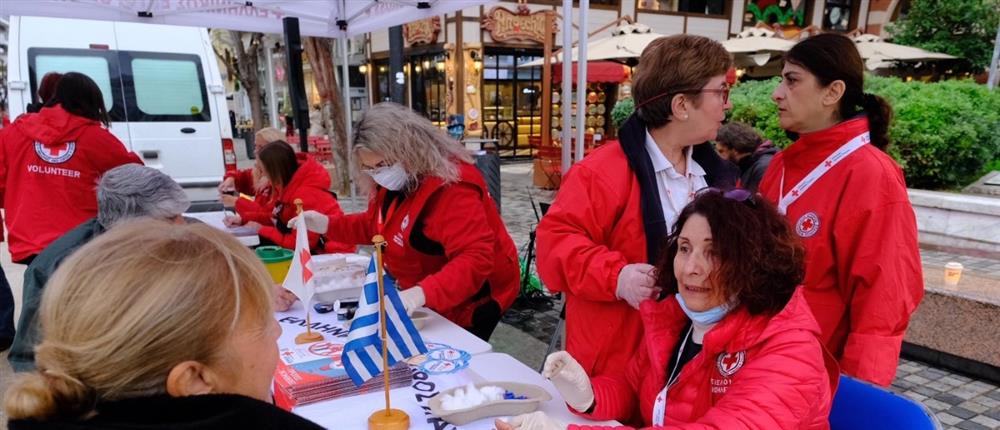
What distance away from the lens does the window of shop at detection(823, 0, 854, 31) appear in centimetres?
1998

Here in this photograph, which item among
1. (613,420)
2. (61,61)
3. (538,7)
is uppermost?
(538,7)

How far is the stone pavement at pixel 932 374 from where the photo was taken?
3312 mm

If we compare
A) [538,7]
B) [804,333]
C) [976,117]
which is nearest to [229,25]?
[804,333]

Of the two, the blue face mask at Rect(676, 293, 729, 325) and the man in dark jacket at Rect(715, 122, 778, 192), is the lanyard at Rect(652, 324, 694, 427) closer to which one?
the blue face mask at Rect(676, 293, 729, 325)

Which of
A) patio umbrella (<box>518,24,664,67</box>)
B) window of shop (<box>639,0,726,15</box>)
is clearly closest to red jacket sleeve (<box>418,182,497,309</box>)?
patio umbrella (<box>518,24,664,67</box>)

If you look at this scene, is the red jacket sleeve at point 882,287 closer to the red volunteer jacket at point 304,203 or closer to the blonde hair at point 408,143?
the blonde hair at point 408,143

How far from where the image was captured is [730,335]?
53.5 inches

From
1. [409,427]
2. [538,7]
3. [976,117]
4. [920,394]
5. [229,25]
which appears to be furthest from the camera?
[538,7]

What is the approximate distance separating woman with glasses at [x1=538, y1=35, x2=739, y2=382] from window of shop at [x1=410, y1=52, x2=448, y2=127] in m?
14.7

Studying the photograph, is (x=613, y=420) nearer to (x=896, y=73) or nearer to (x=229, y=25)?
(x=229, y=25)

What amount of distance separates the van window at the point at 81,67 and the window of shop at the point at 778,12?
57.6ft

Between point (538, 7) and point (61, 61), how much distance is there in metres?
11.5

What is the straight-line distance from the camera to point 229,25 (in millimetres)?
5406

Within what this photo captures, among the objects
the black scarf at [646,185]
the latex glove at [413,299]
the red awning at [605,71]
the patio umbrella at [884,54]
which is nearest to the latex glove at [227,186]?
the latex glove at [413,299]
